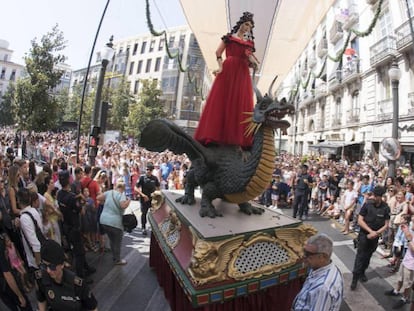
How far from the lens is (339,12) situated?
24156 mm

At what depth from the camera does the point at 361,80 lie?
21453 mm

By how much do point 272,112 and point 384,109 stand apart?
18753 mm

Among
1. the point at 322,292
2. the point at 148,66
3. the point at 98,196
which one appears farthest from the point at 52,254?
the point at 148,66

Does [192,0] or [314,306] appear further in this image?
[192,0]

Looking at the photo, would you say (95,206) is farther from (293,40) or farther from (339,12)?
(339,12)

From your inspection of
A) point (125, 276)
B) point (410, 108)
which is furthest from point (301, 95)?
point (125, 276)

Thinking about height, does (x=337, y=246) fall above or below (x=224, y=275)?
below

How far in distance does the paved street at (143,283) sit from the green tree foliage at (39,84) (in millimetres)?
9426

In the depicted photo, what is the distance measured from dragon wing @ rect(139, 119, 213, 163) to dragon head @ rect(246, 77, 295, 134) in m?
0.76

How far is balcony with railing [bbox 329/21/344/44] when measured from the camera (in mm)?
25547

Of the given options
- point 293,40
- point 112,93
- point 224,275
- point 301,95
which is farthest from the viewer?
point 301,95

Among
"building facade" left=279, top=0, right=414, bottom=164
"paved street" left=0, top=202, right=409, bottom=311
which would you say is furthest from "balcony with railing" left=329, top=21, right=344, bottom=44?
"paved street" left=0, top=202, right=409, bottom=311

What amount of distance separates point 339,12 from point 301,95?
48.5ft

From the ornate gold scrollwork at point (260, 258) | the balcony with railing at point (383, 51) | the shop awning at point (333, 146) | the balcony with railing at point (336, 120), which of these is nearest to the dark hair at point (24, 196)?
the ornate gold scrollwork at point (260, 258)
